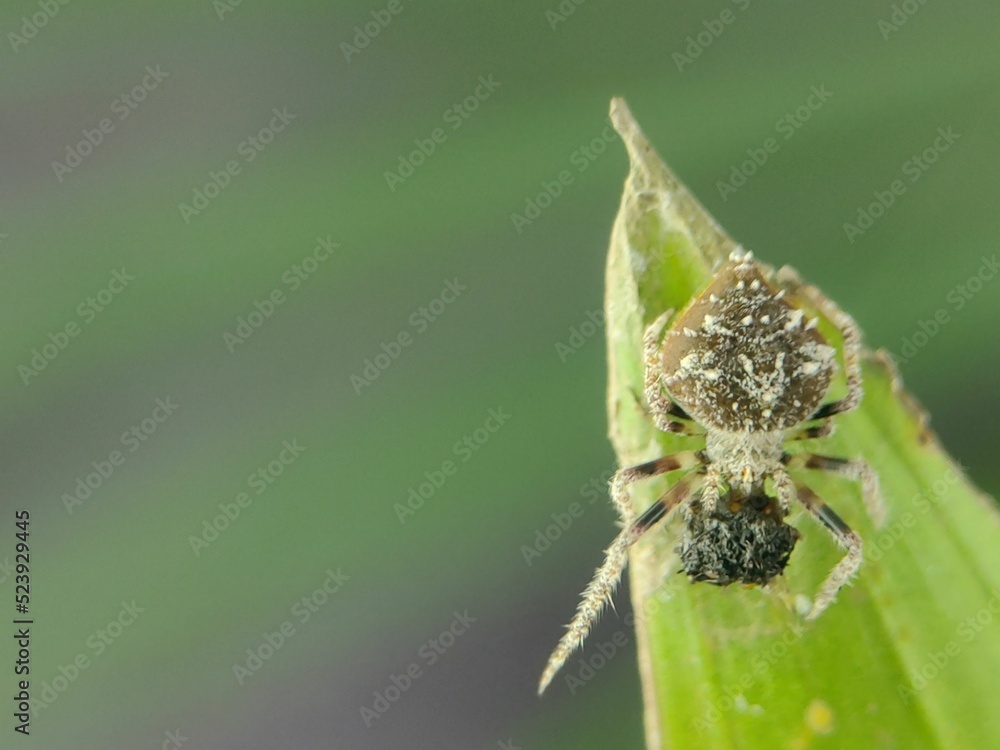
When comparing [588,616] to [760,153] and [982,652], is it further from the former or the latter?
[760,153]

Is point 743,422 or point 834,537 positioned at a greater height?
point 743,422

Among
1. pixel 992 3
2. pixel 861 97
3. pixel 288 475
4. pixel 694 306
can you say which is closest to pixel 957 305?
pixel 861 97

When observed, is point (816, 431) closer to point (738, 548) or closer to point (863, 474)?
point (863, 474)

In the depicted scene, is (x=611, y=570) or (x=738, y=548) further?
(x=611, y=570)

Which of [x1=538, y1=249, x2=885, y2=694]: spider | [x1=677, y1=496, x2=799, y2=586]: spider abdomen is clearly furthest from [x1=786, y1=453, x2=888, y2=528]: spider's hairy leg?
[x1=677, y1=496, x2=799, y2=586]: spider abdomen

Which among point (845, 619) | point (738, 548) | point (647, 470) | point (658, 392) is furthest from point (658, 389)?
point (845, 619)

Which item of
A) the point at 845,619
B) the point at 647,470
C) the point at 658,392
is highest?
the point at 658,392

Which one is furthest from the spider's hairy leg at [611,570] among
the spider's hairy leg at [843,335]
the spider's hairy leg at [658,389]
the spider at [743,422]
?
the spider's hairy leg at [843,335]
